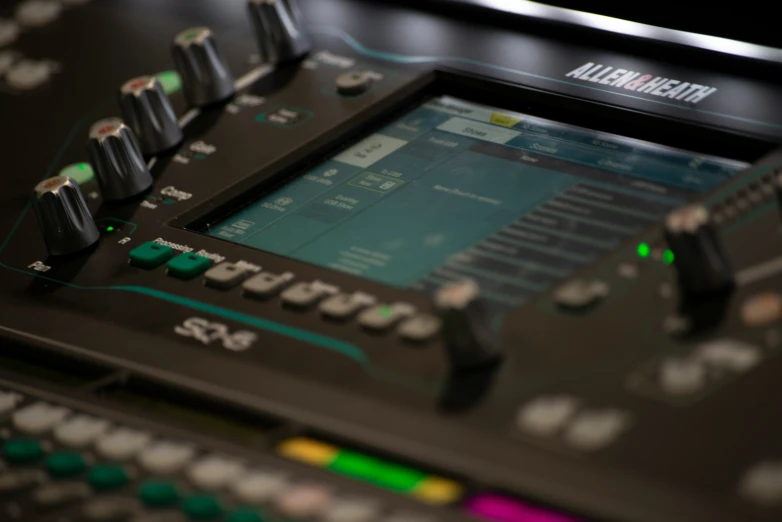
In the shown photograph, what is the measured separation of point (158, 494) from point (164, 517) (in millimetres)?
20

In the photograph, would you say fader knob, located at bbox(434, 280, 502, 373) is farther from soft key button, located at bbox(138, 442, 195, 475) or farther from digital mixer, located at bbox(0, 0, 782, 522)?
soft key button, located at bbox(138, 442, 195, 475)

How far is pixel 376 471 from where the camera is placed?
1027mm

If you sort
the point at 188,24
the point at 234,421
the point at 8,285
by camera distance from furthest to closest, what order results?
the point at 188,24 → the point at 8,285 → the point at 234,421

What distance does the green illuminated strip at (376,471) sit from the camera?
1007mm

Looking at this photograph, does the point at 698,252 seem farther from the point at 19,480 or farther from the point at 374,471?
the point at 19,480

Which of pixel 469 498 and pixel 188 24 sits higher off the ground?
pixel 188 24

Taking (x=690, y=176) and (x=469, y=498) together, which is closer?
(x=469, y=498)

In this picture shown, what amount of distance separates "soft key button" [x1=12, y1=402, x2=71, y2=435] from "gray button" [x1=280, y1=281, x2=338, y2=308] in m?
0.24

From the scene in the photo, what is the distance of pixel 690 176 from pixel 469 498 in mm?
521

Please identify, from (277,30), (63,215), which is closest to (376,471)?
(63,215)

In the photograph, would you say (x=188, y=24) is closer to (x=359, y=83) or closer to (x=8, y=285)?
(x=359, y=83)

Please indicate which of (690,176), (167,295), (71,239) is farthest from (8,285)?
(690,176)

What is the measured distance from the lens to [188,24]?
1859 millimetres

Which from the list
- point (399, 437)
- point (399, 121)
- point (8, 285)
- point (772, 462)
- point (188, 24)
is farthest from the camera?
point (188, 24)
